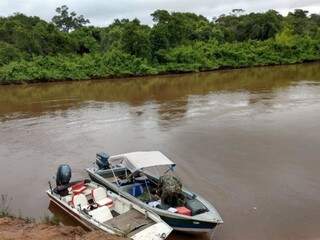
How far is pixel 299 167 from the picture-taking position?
631 inches

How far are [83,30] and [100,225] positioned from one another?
52.0 metres

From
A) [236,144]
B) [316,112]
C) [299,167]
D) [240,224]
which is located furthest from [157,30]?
[240,224]

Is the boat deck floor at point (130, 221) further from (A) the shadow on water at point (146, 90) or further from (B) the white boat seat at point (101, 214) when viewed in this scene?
(A) the shadow on water at point (146, 90)

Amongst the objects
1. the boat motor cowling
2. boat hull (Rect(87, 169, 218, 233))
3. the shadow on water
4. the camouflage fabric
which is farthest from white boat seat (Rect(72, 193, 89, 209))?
the shadow on water

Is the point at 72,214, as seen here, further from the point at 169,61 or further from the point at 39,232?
the point at 169,61

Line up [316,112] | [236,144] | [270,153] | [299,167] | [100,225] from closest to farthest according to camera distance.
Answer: [100,225], [299,167], [270,153], [236,144], [316,112]

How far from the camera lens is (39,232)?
1010cm

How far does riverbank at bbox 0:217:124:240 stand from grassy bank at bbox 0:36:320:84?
35.6 meters

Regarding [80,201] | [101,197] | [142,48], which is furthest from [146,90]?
[80,201]

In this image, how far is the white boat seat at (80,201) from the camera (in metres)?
12.4

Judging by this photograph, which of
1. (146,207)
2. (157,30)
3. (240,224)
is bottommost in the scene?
(240,224)

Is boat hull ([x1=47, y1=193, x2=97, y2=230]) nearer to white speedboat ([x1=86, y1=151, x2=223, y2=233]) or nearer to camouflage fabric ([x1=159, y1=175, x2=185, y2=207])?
white speedboat ([x1=86, y1=151, x2=223, y2=233])

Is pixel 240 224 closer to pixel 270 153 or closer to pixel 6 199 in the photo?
pixel 270 153

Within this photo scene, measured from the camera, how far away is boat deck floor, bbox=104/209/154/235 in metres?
10.7
